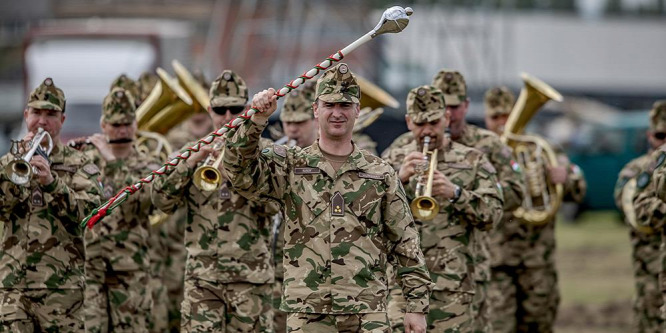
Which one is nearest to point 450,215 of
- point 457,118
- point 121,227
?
point 457,118

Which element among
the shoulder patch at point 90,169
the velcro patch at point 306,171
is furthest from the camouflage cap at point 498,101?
the velcro patch at point 306,171

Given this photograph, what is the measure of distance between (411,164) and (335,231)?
6.62ft

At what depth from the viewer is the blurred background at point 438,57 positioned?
79.6 ft

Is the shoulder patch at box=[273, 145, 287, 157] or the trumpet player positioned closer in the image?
the shoulder patch at box=[273, 145, 287, 157]

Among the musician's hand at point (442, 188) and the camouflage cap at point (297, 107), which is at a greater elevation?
the camouflage cap at point (297, 107)

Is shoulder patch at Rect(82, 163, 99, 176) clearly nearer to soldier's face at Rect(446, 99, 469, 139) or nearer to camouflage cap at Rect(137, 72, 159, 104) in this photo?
soldier's face at Rect(446, 99, 469, 139)

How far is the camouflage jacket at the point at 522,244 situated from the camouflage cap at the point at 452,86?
2.07 metres

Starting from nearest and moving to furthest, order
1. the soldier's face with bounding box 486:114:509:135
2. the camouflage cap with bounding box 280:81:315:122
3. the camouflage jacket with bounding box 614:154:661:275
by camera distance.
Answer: the camouflage cap with bounding box 280:81:315:122 → the camouflage jacket with bounding box 614:154:661:275 → the soldier's face with bounding box 486:114:509:135

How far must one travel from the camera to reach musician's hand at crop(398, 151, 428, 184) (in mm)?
10430

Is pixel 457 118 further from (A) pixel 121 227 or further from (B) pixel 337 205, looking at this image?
(B) pixel 337 205

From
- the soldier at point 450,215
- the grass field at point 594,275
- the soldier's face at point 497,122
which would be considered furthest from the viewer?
the grass field at point 594,275

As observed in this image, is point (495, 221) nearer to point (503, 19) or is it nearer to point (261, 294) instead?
point (261, 294)

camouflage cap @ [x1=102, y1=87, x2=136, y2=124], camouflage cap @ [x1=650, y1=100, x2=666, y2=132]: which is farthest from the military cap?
camouflage cap @ [x1=650, y1=100, x2=666, y2=132]

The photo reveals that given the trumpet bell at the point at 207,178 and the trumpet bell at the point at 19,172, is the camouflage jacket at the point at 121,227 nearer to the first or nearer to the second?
the trumpet bell at the point at 207,178
